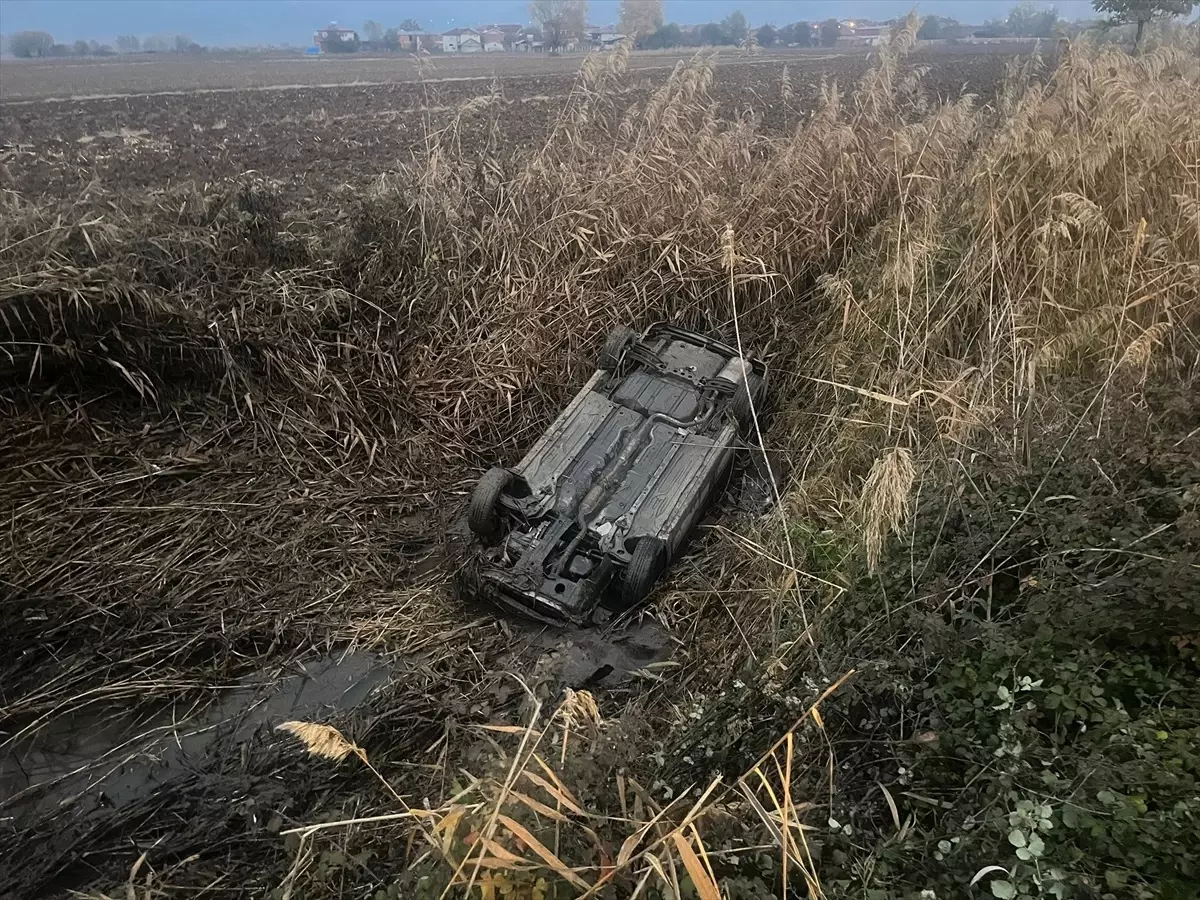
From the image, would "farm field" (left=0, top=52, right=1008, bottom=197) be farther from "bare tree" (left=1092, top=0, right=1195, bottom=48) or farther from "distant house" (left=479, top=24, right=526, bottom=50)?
"bare tree" (left=1092, top=0, right=1195, bottom=48)

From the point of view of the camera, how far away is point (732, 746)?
6.90ft

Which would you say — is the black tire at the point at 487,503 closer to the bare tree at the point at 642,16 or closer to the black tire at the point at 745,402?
the black tire at the point at 745,402

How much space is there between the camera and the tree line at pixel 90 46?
568 cm

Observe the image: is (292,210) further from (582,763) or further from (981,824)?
(981,824)

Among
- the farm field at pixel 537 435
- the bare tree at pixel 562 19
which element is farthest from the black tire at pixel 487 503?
the bare tree at pixel 562 19

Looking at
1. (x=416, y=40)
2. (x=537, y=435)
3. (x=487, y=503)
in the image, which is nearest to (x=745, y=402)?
(x=537, y=435)

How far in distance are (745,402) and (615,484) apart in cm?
102

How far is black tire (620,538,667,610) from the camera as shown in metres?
3.38

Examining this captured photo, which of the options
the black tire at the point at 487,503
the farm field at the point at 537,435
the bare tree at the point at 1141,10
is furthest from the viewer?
the bare tree at the point at 1141,10

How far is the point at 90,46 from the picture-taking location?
20.3ft

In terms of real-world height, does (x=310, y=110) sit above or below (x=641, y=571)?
above

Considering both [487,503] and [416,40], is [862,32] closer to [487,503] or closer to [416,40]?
[416,40]

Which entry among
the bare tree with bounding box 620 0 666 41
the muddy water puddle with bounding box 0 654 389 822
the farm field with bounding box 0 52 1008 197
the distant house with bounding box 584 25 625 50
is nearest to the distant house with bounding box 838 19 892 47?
the farm field with bounding box 0 52 1008 197

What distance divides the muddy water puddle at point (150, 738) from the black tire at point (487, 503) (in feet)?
2.56
